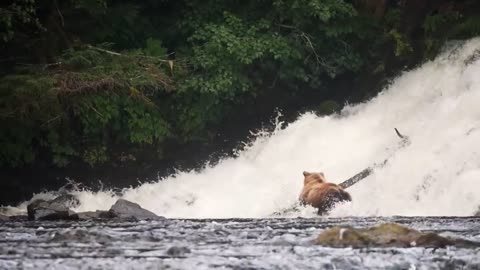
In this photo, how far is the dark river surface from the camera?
6684 millimetres

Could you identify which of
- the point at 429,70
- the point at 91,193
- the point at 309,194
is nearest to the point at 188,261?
the point at 309,194

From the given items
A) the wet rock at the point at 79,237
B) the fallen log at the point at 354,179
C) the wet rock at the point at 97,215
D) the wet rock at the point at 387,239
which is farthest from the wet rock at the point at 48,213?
the wet rock at the point at 387,239

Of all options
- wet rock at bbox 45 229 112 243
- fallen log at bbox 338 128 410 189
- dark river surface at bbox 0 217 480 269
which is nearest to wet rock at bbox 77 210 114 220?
dark river surface at bbox 0 217 480 269

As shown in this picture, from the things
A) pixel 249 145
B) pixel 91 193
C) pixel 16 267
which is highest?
pixel 249 145

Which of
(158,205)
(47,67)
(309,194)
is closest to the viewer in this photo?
(309,194)

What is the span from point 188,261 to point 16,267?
5.29 feet

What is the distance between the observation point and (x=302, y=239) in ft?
26.8

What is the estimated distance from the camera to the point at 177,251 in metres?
7.45

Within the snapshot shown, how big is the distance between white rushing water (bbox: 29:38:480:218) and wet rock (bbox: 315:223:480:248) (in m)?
3.24

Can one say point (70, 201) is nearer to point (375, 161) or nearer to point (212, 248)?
point (375, 161)

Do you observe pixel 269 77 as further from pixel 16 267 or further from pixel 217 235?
pixel 16 267

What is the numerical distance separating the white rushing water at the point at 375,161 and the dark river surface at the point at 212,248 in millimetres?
1362

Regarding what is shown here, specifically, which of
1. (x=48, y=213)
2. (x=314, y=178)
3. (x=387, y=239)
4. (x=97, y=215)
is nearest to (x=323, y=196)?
(x=314, y=178)

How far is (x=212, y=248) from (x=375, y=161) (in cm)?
628
